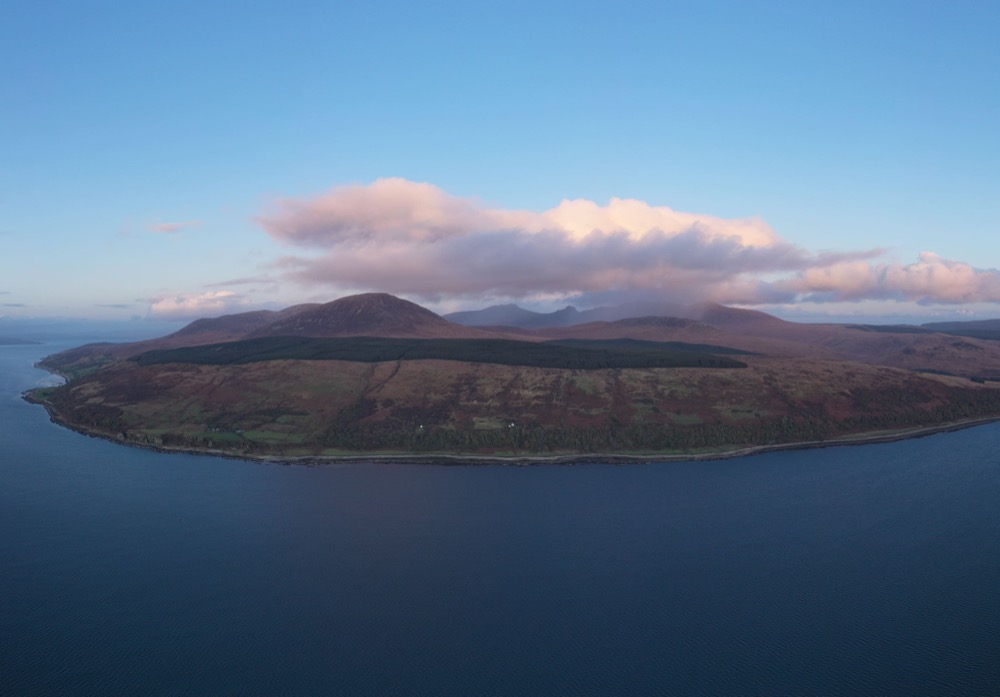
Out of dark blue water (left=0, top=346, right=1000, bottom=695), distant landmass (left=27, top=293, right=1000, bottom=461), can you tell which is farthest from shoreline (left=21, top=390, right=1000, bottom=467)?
dark blue water (left=0, top=346, right=1000, bottom=695)

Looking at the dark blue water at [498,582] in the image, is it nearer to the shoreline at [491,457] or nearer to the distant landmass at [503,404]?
the shoreline at [491,457]

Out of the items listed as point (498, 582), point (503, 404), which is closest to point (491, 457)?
point (503, 404)

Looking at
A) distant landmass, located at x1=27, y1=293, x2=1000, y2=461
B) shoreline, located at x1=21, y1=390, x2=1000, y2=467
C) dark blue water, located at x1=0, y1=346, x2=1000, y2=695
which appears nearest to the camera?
dark blue water, located at x1=0, y1=346, x2=1000, y2=695

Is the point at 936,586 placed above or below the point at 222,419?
below

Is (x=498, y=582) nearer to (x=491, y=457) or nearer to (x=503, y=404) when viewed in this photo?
(x=491, y=457)

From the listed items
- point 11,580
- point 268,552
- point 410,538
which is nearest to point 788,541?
point 410,538

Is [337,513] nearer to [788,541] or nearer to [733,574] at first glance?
[733,574]

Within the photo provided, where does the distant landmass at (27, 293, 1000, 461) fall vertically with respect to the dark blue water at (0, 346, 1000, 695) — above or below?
above

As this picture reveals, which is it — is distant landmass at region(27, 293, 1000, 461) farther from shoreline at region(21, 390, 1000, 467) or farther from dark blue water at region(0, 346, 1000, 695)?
dark blue water at region(0, 346, 1000, 695)

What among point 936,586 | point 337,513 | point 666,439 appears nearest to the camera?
point 936,586
